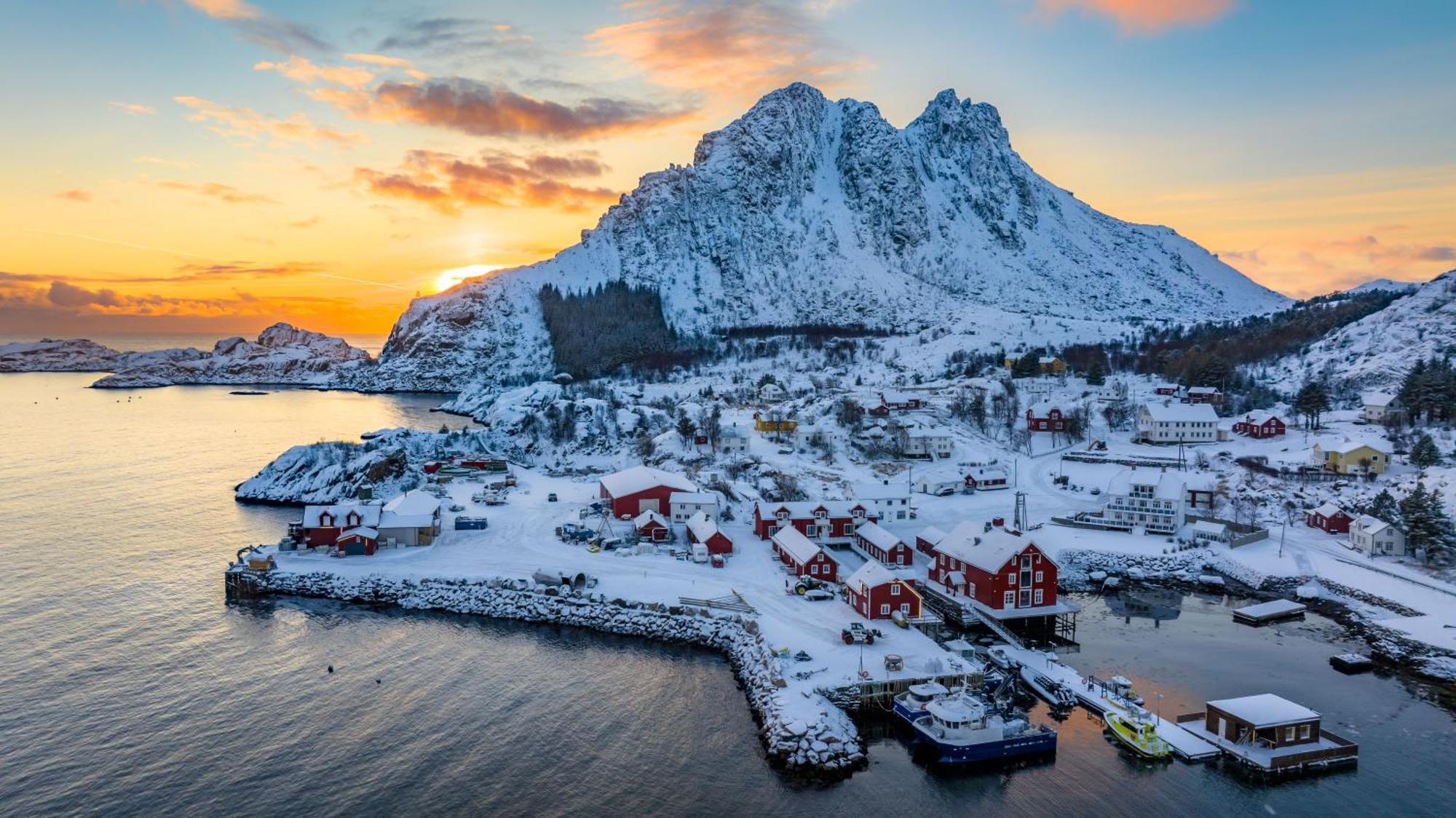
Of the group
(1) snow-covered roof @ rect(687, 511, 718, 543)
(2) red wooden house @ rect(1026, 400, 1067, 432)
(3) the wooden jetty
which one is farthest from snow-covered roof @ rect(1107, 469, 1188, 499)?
(1) snow-covered roof @ rect(687, 511, 718, 543)

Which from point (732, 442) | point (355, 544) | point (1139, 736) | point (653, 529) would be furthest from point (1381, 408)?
point (355, 544)

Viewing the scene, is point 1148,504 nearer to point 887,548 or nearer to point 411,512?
point 887,548

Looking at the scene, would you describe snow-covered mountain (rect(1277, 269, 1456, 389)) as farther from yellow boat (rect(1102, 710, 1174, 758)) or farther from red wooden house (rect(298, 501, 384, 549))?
red wooden house (rect(298, 501, 384, 549))

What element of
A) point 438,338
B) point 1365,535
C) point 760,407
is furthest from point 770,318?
point 1365,535

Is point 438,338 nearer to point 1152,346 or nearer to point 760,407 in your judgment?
point 760,407

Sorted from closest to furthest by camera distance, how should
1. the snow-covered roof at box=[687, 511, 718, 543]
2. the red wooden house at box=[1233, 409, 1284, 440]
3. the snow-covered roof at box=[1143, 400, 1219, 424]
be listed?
the snow-covered roof at box=[687, 511, 718, 543] → the red wooden house at box=[1233, 409, 1284, 440] → the snow-covered roof at box=[1143, 400, 1219, 424]

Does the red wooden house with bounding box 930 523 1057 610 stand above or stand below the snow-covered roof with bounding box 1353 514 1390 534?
below

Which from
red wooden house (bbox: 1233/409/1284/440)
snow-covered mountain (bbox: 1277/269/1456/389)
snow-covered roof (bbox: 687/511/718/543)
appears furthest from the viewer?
snow-covered mountain (bbox: 1277/269/1456/389)
